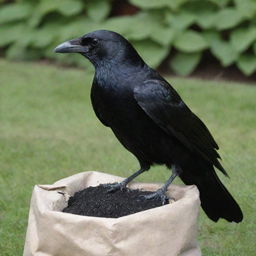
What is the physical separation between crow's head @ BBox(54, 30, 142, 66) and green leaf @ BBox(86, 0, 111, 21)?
16.6 ft

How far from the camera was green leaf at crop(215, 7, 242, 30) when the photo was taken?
7.58m

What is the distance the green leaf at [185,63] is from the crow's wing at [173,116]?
437 cm

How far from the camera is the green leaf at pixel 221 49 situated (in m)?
7.61

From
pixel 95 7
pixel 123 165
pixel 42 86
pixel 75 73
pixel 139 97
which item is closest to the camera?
pixel 139 97

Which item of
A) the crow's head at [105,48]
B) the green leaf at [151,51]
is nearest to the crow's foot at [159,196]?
the crow's head at [105,48]

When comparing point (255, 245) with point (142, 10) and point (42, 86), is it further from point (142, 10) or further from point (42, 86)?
point (142, 10)

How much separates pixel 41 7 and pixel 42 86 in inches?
55.2

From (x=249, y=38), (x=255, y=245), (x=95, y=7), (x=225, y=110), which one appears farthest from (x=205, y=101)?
(x=255, y=245)

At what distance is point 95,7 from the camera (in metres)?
8.43

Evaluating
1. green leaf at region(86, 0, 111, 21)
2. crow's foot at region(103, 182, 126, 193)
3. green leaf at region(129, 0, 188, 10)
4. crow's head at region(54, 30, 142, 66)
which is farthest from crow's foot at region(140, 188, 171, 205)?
green leaf at region(86, 0, 111, 21)

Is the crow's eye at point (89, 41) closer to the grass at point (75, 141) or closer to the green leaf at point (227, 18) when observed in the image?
the grass at point (75, 141)

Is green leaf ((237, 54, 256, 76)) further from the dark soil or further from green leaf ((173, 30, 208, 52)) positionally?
the dark soil

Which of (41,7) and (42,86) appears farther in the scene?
(41,7)

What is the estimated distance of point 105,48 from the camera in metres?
3.25
